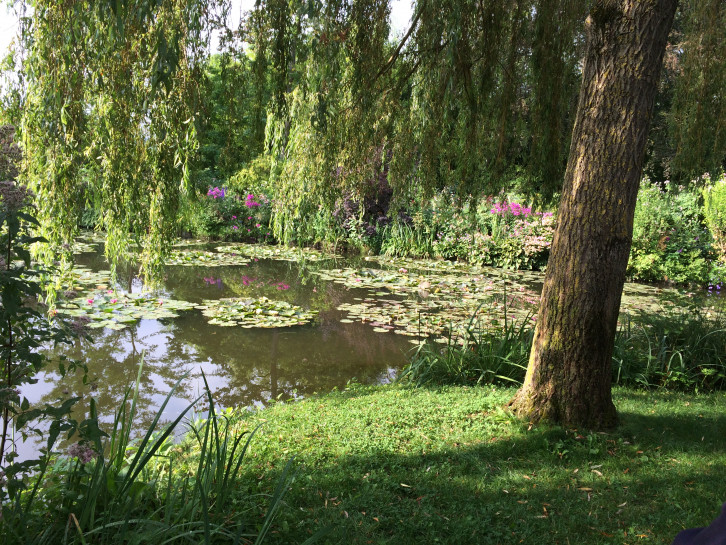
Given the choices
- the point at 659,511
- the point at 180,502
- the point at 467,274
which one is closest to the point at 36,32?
the point at 180,502

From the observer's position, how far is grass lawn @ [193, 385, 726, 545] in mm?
2619

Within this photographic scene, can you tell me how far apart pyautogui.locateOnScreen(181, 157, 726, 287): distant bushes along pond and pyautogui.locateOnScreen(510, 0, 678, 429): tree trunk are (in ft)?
16.2

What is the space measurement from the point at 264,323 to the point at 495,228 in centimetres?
716

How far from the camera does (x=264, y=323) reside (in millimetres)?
7141

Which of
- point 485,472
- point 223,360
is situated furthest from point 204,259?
point 485,472

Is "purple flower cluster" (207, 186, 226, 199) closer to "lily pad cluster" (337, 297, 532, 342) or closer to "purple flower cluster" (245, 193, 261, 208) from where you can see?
"purple flower cluster" (245, 193, 261, 208)

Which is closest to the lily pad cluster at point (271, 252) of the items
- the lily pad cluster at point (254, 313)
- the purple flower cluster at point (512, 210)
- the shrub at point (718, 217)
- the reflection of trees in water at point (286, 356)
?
the purple flower cluster at point (512, 210)

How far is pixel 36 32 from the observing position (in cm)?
345

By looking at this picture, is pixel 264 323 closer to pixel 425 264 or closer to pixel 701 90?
pixel 701 90

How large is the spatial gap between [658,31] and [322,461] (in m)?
3.30

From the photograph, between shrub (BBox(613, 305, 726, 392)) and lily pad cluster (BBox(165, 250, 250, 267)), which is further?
lily pad cluster (BBox(165, 250, 250, 267))

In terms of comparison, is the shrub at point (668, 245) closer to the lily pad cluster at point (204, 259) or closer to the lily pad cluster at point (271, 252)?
the lily pad cluster at point (271, 252)

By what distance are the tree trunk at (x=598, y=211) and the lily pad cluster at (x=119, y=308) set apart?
17.5ft

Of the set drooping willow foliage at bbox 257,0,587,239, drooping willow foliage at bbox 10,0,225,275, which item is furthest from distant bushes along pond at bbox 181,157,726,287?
drooping willow foliage at bbox 10,0,225,275
